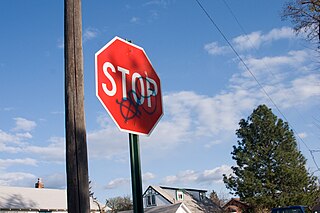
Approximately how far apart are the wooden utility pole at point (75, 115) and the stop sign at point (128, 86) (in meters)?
0.43

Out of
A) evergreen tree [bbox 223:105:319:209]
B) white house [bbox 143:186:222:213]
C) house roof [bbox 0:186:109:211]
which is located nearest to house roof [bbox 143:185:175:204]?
white house [bbox 143:186:222:213]

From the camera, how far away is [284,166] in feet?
118

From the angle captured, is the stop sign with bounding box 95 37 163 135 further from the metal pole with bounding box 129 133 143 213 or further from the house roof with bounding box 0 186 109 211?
the house roof with bounding box 0 186 109 211

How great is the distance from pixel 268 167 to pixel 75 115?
116 feet

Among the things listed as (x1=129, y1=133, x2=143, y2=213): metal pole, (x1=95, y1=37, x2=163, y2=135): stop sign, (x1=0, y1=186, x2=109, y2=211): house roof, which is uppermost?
(x1=0, y1=186, x2=109, y2=211): house roof

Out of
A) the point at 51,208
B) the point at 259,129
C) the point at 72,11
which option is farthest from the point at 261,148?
the point at 72,11

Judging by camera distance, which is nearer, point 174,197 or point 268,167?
→ point 268,167

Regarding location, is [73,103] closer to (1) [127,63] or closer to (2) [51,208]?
(1) [127,63]

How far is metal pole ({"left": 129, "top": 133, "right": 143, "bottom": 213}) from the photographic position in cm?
290

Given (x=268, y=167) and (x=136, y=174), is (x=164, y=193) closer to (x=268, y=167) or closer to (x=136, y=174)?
(x=268, y=167)

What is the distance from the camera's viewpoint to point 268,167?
36.6 m

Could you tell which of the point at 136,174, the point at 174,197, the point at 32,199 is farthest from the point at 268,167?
the point at 136,174

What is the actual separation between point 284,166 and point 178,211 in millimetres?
10110

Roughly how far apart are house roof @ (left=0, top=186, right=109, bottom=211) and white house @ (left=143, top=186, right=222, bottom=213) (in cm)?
1588
